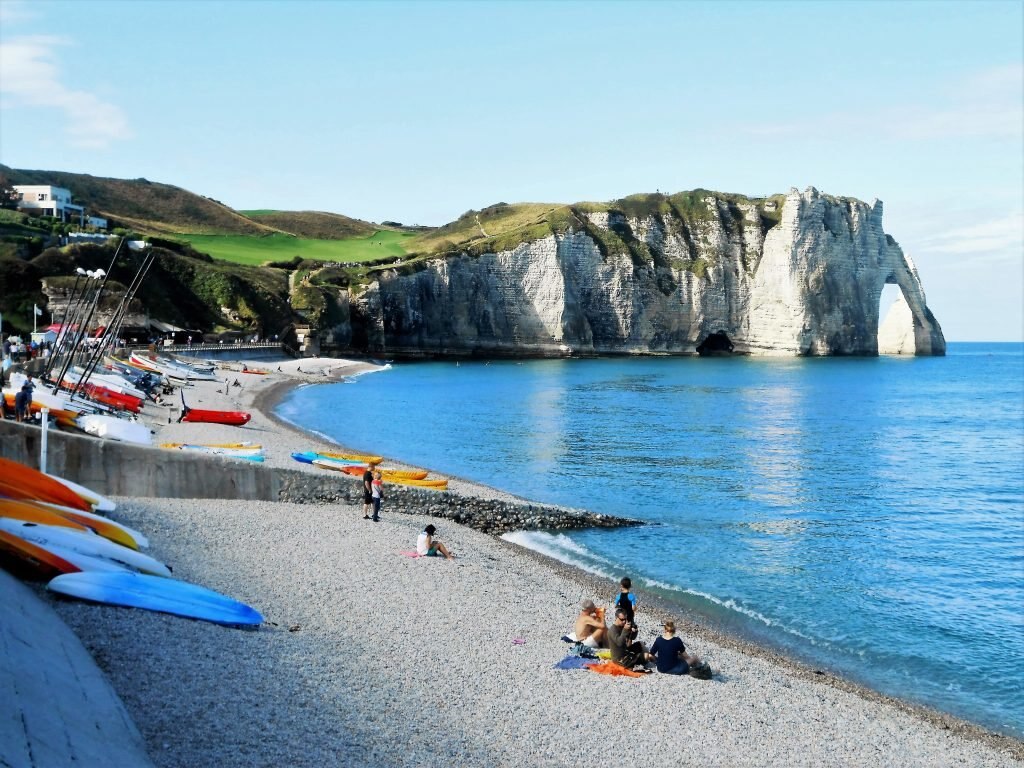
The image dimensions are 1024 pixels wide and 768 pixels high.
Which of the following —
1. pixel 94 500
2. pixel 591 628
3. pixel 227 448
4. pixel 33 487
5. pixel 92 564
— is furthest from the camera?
pixel 227 448

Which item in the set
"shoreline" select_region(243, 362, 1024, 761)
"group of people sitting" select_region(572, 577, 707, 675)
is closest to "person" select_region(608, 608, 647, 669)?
"group of people sitting" select_region(572, 577, 707, 675)

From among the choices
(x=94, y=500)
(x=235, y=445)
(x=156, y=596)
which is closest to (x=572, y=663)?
(x=156, y=596)

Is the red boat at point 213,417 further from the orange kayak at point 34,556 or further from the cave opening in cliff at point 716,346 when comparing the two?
the cave opening in cliff at point 716,346

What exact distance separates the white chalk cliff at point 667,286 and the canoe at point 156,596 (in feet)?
383

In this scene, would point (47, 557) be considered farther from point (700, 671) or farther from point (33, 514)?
point (700, 671)

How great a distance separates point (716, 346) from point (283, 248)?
257ft

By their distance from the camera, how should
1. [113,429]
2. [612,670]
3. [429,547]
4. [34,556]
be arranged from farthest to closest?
[113,429] < [429,547] < [612,670] < [34,556]

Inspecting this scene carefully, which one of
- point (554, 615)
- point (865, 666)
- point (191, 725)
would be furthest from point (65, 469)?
point (865, 666)

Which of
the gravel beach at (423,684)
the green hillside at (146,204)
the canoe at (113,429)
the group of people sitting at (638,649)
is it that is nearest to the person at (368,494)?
the gravel beach at (423,684)

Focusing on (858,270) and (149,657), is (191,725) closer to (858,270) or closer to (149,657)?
(149,657)

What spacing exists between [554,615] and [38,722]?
11650 millimetres

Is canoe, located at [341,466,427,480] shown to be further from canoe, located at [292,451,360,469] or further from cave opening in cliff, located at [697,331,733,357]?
cave opening in cliff, located at [697,331,733,357]

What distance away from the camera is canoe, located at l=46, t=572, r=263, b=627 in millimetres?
13336

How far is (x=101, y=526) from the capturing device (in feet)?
55.2
